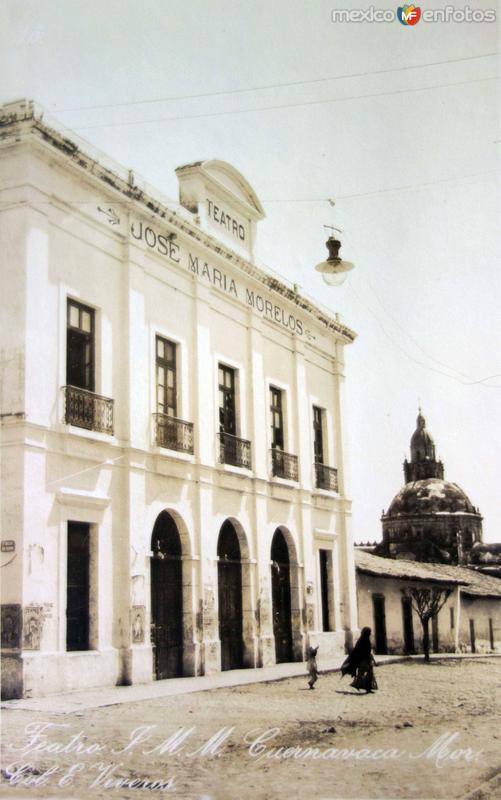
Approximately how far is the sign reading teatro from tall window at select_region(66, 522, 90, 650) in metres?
4.75

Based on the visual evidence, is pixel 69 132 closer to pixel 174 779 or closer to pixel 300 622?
Result: pixel 174 779

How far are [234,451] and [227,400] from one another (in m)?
1.04

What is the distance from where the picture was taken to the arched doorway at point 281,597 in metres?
18.2

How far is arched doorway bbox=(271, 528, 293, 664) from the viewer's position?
18.2 meters

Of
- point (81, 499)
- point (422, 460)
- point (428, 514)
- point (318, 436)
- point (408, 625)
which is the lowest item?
point (408, 625)

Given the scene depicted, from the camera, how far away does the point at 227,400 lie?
56.8ft

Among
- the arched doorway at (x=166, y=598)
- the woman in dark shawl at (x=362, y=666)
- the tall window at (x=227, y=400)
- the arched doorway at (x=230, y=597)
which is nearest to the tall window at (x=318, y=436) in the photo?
the tall window at (x=227, y=400)

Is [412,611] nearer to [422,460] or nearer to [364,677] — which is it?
[364,677]

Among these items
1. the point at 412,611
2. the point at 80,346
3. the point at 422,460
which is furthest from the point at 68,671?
the point at 422,460

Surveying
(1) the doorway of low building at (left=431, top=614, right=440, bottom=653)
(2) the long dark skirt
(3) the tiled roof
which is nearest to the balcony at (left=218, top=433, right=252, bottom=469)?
(2) the long dark skirt

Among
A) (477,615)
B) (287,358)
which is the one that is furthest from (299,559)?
(477,615)

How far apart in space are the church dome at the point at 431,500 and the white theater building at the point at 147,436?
5901cm

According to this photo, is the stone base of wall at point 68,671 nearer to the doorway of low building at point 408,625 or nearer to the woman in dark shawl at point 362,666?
the woman in dark shawl at point 362,666

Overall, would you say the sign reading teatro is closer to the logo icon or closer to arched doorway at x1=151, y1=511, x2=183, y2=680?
arched doorway at x1=151, y1=511, x2=183, y2=680
